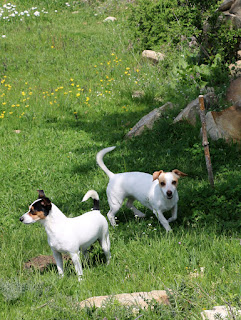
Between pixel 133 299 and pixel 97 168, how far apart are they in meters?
5.11

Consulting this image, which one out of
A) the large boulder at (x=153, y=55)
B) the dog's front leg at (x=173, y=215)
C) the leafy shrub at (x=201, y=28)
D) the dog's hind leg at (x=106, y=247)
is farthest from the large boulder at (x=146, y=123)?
the dog's hind leg at (x=106, y=247)

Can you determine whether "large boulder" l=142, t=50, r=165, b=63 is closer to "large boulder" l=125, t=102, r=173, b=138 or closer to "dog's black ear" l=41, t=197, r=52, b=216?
"large boulder" l=125, t=102, r=173, b=138

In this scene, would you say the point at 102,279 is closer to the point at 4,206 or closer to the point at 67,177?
the point at 4,206

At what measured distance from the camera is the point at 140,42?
49.2 ft

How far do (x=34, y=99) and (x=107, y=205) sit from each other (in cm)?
625

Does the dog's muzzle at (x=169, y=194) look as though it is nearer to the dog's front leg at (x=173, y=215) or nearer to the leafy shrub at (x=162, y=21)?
the dog's front leg at (x=173, y=215)

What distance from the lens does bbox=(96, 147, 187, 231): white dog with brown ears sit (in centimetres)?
615

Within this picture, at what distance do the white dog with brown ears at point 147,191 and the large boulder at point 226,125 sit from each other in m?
2.58

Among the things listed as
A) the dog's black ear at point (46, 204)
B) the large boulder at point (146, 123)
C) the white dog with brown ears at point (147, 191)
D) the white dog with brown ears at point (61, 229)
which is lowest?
the large boulder at point (146, 123)

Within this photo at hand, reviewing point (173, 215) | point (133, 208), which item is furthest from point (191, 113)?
point (173, 215)

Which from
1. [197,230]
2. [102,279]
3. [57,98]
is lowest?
[57,98]

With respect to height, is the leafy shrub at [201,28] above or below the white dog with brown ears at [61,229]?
below

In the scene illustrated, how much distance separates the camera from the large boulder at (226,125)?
29.1ft

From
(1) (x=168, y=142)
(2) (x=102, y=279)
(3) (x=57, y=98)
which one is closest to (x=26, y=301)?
(2) (x=102, y=279)
